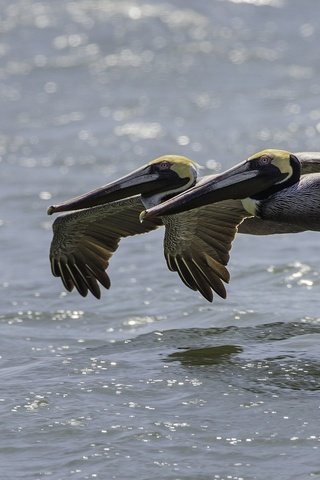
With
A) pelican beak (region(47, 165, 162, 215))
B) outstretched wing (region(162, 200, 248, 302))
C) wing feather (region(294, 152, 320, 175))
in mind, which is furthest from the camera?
wing feather (region(294, 152, 320, 175))

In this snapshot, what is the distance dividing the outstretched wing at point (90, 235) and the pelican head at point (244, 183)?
1.27 meters

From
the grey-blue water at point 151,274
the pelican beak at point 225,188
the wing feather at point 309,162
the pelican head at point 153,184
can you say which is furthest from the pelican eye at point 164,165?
the grey-blue water at point 151,274

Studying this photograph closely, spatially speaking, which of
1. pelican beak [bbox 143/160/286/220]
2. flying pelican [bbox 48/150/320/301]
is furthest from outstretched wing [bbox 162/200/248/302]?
pelican beak [bbox 143/160/286/220]

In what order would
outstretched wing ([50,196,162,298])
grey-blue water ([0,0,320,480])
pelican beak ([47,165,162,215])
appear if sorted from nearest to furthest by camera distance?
grey-blue water ([0,0,320,480]) → pelican beak ([47,165,162,215]) → outstretched wing ([50,196,162,298])

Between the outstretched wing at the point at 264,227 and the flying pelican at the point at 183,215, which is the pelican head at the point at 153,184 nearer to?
the flying pelican at the point at 183,215

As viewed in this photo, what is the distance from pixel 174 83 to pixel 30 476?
14852 millimetres

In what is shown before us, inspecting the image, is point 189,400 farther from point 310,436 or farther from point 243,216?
point 243,216

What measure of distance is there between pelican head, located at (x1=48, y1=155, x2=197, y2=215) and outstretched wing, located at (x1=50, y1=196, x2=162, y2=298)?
0.34 metres

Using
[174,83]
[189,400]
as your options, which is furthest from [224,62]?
[189,400]

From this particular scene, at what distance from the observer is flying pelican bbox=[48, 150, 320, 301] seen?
9.07m

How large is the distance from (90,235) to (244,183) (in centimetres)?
176

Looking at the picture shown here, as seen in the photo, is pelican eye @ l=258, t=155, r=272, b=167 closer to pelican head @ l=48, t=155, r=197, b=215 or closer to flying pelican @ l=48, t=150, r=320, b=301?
flying pelican @ l=48, t=150, r=320, b=301

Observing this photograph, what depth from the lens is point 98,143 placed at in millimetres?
17453

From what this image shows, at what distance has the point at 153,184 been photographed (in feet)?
32.5
